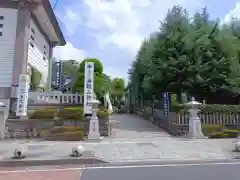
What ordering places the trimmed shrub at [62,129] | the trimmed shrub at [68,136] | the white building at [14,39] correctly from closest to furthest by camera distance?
the trimmed shrub at [68,136]
the trimmed shrub at [62,129]
the white building at [14,39]

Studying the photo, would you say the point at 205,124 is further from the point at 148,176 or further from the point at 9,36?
the point at 9,36

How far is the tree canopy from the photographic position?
15719 millimetres

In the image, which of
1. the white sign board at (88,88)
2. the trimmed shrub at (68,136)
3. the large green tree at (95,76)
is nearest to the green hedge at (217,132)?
the white sign board at (88,88)

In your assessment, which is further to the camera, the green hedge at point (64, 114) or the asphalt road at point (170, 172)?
the green hedge at point (64, 114)

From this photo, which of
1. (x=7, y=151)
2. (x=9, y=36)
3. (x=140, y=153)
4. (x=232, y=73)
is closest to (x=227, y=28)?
(x=232, y=73)

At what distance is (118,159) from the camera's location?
7.49 m

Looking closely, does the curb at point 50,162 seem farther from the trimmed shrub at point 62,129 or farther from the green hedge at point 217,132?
the green hedge at point 217,132

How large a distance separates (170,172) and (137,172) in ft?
2.80

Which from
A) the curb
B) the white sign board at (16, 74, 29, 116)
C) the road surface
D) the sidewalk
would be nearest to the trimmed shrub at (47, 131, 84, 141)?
the white sign board at (16, 74, 29, 116)

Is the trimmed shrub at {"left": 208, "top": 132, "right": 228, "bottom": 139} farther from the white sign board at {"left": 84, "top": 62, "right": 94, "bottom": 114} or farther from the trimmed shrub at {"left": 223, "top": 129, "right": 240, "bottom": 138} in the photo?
the white sign board at {"left": 84, "top": 62, "right": 94, "bottom": 114}

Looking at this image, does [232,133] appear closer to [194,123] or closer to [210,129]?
[210,129]

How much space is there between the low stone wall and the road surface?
583 centimetres

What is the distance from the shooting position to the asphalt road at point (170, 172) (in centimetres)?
543

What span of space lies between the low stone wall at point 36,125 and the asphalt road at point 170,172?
642 centimetres
